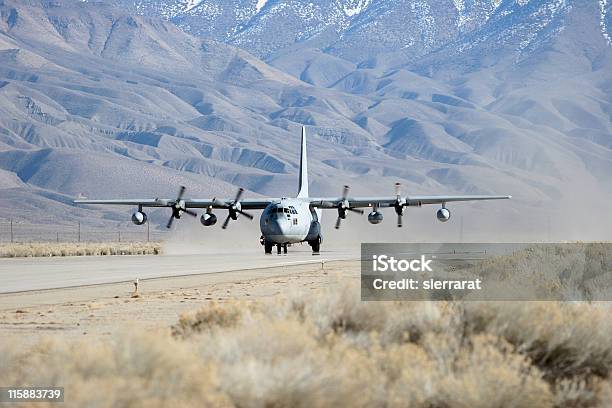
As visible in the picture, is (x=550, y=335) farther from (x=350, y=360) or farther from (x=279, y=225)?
(x=279, y=225)

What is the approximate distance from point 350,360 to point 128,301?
16567mm

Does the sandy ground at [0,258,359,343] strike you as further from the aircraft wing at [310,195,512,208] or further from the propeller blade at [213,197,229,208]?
the aircraft wing at [310,195,512,208]

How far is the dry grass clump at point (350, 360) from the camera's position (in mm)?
10805

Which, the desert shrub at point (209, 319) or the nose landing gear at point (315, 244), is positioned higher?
the nose landing gear at point (315, 244)

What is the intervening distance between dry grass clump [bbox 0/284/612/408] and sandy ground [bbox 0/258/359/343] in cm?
185

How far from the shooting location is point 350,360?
12.1m

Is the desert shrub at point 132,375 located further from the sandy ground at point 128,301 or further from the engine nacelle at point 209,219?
the engine nacelle at point 209,219

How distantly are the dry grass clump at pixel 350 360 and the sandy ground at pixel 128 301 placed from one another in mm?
1846

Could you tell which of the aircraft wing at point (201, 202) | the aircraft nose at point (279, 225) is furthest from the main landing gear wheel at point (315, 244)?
the aircraft nose at point (279, 225)

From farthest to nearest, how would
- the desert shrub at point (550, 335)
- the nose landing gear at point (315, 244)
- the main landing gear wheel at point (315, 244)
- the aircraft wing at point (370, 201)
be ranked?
the main landing gear wheel at point (315, 244) < the nose landing gear at point (315, 244) < the aircraft wing at point (370, 201) < the desert shrub at point (550, 335)

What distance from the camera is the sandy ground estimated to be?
2089 centimetres

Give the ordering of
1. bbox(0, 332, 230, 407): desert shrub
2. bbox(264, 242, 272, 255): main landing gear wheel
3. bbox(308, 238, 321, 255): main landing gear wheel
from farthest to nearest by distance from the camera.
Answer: bbox(308, 238, 321, 255): main landing gear wheel → bbox(264, 242, 272, 255): main landing gear wheel → bbox(0, 332, 230, 407): desert shrub

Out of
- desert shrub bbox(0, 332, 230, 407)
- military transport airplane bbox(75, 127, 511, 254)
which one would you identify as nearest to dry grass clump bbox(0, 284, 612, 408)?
desert shrub bbox(0, 332, 230, 407)

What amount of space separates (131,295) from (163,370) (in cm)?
1909
